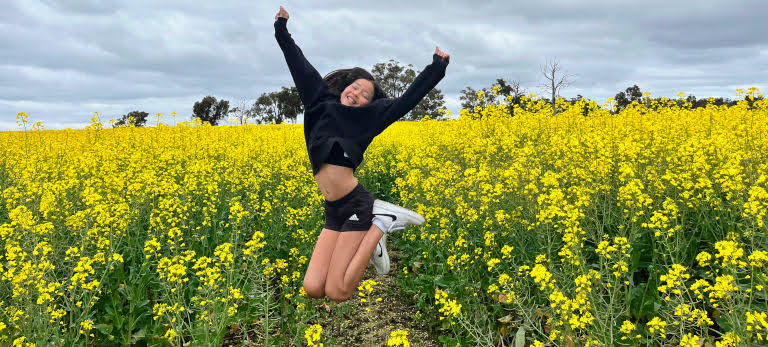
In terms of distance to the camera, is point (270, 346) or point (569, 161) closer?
point (270, 346)

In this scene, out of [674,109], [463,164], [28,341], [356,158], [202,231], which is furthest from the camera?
[674,109]

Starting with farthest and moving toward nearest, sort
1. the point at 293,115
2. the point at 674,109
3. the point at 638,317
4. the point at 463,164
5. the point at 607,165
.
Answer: the point at 293,115
the point at 674,109
the point at 463,164
the point at 607,165
the point at 638,317

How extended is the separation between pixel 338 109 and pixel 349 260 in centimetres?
117

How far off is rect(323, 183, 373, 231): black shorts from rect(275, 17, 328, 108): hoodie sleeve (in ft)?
2.67

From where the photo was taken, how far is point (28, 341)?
8.80ft

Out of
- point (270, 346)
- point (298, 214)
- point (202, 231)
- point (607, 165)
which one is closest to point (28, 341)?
point (270, 346)

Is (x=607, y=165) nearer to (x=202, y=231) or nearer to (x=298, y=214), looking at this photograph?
(x=298, y=214)

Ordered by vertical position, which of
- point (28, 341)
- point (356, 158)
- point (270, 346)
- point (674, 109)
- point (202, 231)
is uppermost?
point (674, 109)

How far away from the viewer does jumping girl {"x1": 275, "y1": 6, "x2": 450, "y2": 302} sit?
10.9 ft

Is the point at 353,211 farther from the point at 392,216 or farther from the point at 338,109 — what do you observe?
the point at 338,109

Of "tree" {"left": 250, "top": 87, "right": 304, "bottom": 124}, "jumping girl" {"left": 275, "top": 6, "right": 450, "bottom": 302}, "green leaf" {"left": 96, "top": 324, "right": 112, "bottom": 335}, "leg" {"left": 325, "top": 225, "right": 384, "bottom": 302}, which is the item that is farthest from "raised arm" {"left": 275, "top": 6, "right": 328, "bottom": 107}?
"tree" {"left": 250, "top": 87, "right": 304, "bottom": 124}

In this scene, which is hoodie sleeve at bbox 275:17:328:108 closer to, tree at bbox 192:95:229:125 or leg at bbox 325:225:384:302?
leg at bbox 325:225:384:302

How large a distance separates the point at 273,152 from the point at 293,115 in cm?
3834

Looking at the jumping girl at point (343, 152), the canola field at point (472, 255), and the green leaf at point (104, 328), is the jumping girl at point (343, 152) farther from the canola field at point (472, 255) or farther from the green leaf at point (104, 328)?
the green leaf at point (104, 328)
